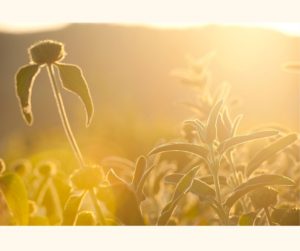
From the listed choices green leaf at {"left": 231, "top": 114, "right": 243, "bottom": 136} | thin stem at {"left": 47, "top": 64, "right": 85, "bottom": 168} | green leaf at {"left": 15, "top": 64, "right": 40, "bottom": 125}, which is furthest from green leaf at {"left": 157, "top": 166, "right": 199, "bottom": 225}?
green leaf at {"left": 15, "top": 64, "right": 40, "bottom": 125}

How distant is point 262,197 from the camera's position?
0.90 m

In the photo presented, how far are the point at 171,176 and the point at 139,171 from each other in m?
0.08

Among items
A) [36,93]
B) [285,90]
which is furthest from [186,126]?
[36,93]

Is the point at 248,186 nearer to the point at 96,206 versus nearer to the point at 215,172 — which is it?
the point at 215,172

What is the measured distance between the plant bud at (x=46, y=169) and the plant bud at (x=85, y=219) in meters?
0.15

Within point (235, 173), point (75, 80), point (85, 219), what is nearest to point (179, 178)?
point (235, 173)

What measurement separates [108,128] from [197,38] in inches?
13.3

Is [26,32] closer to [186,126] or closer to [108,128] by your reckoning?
[108,128]

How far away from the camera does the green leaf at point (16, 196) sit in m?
0.89

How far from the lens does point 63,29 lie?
1.11 m

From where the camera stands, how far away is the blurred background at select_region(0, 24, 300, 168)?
1.12m

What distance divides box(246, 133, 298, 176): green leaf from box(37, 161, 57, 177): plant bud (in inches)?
18.4

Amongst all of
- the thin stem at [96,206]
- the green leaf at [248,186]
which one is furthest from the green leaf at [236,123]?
the thin stem at [96,206]
